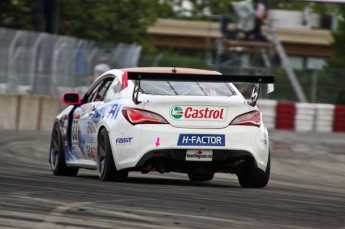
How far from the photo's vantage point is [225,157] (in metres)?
9.91

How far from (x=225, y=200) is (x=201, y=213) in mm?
1159

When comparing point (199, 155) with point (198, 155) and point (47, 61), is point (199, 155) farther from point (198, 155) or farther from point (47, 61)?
point (47, 61)

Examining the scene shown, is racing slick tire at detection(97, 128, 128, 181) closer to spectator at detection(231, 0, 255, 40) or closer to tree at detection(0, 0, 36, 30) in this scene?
spectator at detection(231, 0, 255, 40)

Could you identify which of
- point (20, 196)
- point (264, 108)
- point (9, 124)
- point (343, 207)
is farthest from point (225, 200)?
point (264, 108)

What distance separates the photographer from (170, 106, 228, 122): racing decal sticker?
983 cm

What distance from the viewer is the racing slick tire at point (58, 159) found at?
11812 mm

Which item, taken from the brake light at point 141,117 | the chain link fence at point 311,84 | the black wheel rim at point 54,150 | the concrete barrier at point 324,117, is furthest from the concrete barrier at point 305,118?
the brake light at point 141,117

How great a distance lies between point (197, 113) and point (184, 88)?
59cm

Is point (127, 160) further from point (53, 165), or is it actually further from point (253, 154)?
point (53, 165)

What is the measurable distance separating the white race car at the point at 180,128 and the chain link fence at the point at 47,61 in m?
14.8

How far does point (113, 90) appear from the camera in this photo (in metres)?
10.7

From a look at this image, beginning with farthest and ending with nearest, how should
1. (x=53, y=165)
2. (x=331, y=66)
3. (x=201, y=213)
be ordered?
(x=331, y=66) → (x=53, y=165) → (x=201, y=213)

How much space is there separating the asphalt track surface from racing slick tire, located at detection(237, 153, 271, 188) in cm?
12

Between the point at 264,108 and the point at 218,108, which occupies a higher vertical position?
the point at 218,108
